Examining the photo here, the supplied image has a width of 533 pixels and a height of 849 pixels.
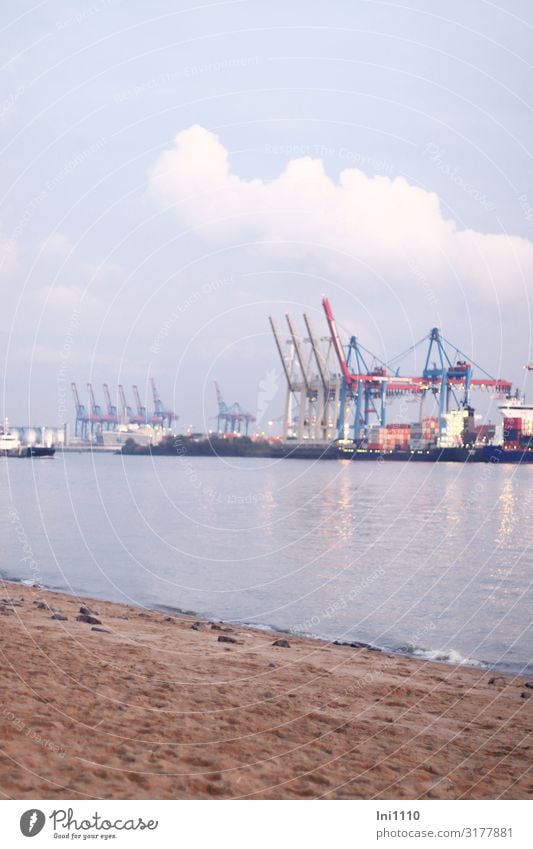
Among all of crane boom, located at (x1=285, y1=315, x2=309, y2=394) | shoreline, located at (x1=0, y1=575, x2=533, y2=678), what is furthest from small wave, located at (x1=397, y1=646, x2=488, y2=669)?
crane boom, located at (x1=285, y1=315, x2=309, y2=394)

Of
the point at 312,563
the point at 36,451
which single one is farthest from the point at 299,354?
the point at 312,563

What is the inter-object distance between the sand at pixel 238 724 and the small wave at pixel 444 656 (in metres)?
0.94

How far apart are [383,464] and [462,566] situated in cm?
9198

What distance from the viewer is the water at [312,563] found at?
1368 cm

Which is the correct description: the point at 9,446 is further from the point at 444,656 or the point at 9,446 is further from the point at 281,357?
the point at 444,656

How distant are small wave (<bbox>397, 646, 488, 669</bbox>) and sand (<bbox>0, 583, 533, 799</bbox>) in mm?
943

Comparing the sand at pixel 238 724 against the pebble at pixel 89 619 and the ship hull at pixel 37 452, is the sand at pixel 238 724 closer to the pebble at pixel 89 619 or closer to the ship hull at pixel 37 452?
the pebble at pixel 89 619

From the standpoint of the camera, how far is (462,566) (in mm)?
21938

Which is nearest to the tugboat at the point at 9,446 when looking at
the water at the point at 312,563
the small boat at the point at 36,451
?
the small boat at the point at 36,451

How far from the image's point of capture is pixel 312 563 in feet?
71.2

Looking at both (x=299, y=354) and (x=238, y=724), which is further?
(x=299, y=354)

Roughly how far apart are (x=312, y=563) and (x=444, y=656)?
10.7 m
